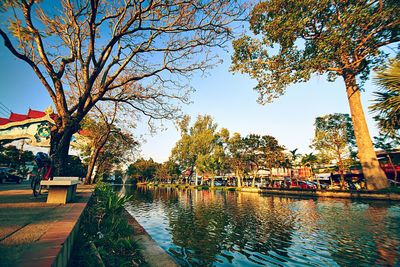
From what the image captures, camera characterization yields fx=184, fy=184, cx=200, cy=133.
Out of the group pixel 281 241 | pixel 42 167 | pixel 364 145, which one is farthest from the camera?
pixel 364 145

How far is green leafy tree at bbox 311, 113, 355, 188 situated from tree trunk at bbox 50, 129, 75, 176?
33890mm

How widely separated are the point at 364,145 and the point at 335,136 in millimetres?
10487

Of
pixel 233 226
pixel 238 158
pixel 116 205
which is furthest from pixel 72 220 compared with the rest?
pixel 238 158

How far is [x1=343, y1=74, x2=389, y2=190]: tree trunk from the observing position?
18.4m

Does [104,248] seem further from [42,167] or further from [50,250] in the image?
[42,167]

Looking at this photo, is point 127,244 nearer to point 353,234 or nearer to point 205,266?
point 205,266

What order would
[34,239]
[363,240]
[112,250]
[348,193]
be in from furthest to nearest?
[348,193] < [363,240] < [112,250] < [34,239]

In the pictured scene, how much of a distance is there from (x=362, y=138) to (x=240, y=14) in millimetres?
20745

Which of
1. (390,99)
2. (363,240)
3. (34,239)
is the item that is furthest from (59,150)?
(390,99)

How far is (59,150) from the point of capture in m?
7.11

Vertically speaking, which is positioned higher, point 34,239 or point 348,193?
point 34,239

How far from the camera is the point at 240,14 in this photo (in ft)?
25.5

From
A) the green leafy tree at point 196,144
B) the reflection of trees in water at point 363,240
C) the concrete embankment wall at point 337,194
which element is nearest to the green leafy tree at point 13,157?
the green leafy tree at point 196,144

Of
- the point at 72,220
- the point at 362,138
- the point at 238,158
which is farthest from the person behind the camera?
the point at 238,158
